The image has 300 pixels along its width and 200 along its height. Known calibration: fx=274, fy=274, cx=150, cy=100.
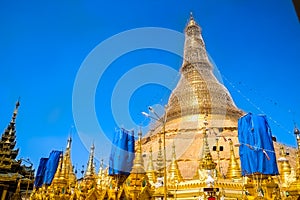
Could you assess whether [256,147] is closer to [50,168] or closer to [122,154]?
[122,154]

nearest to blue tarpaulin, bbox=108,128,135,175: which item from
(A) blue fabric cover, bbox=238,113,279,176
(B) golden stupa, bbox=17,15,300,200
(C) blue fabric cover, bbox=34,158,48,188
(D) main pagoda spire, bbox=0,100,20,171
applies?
(B) golden stupa, bbox=17,15,300,200

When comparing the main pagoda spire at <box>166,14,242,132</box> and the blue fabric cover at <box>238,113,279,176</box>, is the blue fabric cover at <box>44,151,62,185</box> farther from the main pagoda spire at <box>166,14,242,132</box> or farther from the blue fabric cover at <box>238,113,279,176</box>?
the main pagoda spire at <box>166,14,242,132</box>

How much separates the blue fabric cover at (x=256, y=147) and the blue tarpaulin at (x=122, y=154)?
25.0 ft

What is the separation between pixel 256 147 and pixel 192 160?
15.7m

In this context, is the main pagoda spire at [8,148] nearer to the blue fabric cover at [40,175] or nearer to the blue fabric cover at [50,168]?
the blue fabric cover at [40,175]

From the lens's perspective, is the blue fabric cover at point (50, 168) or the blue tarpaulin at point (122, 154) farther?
the blue fabric cover at point (50, 168)

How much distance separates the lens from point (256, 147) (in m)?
15.5

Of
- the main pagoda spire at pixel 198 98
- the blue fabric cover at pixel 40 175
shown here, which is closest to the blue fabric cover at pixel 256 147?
the blue fabric cover at pixel 40 175

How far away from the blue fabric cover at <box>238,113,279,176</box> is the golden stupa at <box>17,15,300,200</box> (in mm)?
685

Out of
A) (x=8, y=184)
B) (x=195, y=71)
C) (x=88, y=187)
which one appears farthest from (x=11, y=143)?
(x=195, y=71)

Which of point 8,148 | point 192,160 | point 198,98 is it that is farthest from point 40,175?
point 198,98

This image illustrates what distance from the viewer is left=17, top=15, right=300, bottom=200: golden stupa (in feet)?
56.3

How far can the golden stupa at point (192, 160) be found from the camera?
17.2 m

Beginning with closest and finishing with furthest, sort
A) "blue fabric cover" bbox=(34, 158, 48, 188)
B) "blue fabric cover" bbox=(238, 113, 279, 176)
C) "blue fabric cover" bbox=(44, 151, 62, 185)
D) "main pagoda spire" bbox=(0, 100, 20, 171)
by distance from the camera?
"blue fabric cover" bbox=(238, 113, 279, 176) < "blue fabric cover" bbox=(44, 151, 62, 185) < "blue fabric cover" bbox=(34, 158, 48, 188) < "main pagoda spire" bbox=(0, 100, 20, 171)
